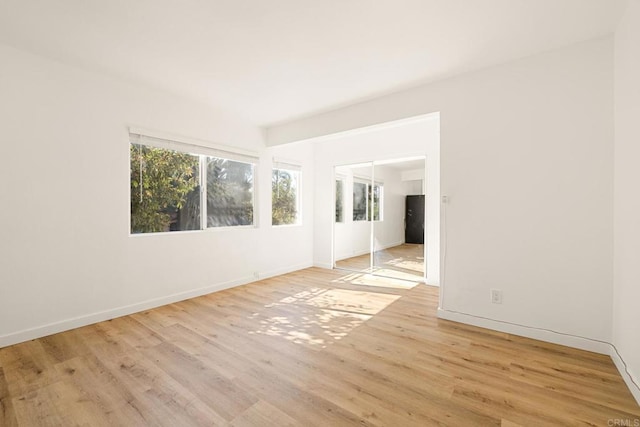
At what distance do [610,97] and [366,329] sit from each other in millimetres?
2880

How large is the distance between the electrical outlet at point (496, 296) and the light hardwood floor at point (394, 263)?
190 centimetres

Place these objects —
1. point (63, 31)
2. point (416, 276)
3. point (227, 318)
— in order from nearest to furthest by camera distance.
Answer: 1. point (63, 31)
2. point (227, 318)
3. point (416, 276)

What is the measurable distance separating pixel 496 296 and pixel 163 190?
395 cm

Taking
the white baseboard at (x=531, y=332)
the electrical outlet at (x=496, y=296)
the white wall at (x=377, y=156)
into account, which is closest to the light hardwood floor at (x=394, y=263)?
the white wall at (x=377, y=156)

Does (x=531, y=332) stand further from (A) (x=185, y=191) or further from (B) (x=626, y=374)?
(A) (x=185, y=191)

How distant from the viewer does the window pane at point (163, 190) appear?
130 inches

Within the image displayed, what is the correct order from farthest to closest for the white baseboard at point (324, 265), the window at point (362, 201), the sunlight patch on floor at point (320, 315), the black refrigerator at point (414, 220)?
the black refrigerator at point (414, 220), the window at point (362, 201), the white baseboard at point (324, 265), the sunlight patch on floor at point (320, 315)

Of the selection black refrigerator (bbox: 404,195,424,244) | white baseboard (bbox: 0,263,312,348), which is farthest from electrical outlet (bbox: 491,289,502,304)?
black refrigerator (bbox: 404,195,424,244)

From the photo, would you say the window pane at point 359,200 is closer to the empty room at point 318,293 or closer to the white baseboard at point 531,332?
the empty room at point 318,293

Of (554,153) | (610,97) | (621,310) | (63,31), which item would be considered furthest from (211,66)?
(621,310)

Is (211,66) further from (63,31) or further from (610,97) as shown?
(610,97)

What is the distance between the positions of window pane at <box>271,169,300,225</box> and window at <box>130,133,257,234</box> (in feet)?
1.69

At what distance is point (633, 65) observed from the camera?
1.87m

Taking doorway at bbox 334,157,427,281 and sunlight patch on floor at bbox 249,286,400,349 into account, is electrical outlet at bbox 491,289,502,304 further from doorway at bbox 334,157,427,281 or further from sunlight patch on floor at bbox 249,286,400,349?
doorway at bbox 334,157,427,281
